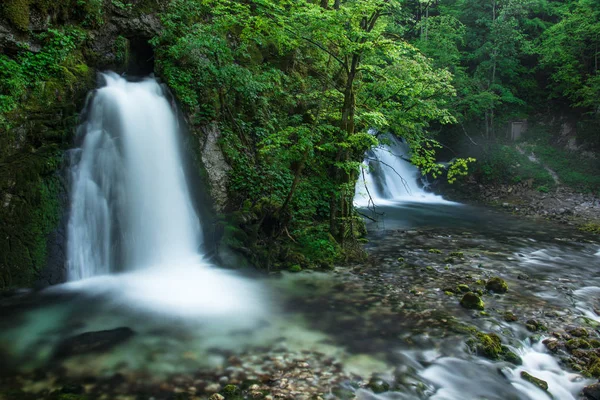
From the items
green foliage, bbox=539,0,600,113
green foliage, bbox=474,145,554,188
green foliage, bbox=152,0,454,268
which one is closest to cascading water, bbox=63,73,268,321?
green foliage, bbox=152,0,454,268

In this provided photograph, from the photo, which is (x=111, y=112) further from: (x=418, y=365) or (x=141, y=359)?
(x=418, y=365)

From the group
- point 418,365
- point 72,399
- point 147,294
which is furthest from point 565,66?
point 72,399

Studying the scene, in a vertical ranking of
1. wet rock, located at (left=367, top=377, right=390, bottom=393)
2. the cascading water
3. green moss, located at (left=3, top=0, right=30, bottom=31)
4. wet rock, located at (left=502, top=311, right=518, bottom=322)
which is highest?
green moss, located at (left=3, top=0, right=30, bottom=31)

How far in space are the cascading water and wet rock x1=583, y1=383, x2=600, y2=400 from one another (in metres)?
4.22

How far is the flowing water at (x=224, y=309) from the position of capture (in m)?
4.36

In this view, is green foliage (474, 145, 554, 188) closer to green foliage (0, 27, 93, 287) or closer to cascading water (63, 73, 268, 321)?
cascading water (63, 73, 268, 321)

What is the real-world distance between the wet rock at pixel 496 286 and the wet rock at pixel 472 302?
941 mm

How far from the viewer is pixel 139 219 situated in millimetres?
7879

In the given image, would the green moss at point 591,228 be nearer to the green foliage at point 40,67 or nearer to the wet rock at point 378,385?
the wet rock at point 378,385

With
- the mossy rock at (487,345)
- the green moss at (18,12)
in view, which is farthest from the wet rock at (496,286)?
the green moss at (18,12)

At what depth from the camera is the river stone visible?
4.76 m

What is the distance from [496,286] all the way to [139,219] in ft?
22.9

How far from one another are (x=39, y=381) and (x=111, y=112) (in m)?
5.61

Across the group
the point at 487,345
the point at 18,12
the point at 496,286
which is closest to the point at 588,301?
the point at 496,286
